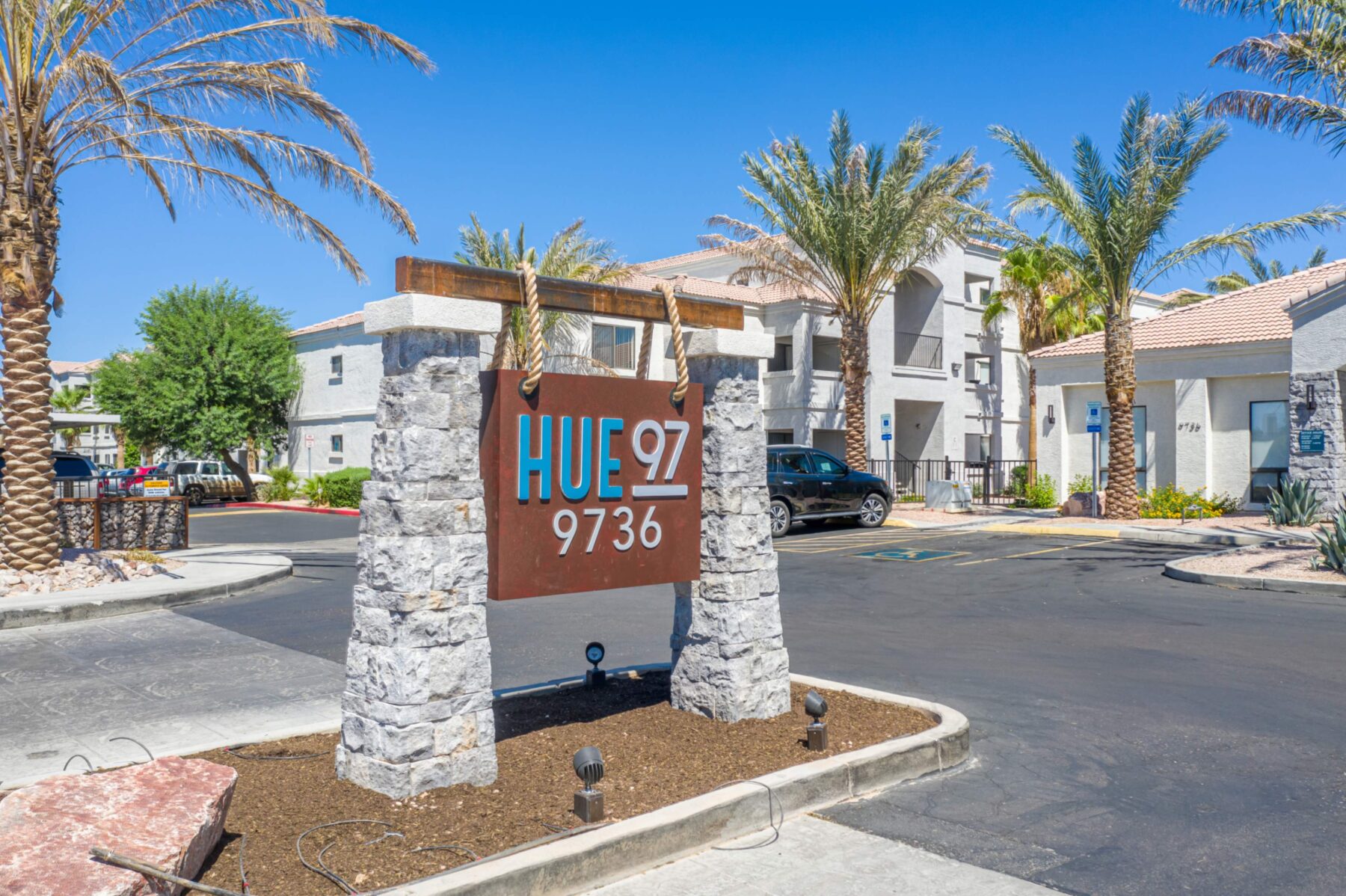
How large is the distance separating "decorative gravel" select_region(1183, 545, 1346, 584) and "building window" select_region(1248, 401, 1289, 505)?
8.05 metres

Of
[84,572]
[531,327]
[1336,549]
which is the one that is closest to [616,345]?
[84,572]

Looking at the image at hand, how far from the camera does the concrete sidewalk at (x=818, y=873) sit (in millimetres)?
4191

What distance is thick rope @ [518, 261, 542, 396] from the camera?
5.19m

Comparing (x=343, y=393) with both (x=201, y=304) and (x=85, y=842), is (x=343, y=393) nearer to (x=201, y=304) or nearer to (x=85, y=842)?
(x=201, y=304)

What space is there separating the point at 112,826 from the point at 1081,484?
26227 millimetres

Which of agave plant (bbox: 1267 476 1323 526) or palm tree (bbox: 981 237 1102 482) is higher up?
palm tree (bbox: 981 237 1102 482)

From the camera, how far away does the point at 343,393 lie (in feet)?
120

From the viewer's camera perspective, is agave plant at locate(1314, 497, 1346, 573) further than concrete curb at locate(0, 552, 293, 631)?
Yes

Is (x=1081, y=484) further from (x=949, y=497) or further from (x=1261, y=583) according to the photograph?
(x=1261, y=583)

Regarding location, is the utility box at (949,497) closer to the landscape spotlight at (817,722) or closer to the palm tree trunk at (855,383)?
the palm tree trunk at (855,383)

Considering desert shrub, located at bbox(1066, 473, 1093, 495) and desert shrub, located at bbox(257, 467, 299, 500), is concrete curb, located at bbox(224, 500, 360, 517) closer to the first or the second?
desert shrub, located at bbox(257, 467, 299, 500)

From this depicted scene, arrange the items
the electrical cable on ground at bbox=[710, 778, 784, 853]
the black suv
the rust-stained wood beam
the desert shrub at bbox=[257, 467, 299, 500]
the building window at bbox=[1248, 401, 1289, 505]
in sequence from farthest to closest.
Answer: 1. the desert shrub at bbox=[257, 467, 299, 500]
2. the building window at bbox=[1248, 401, 1289, 505]
3. the black suv
4. the rust-stained wood beam
5. the electrical cable on ground at bbox=[710, 778, 784, 853]

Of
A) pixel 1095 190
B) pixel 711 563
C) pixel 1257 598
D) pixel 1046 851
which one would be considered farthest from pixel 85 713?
pixel 1095 190

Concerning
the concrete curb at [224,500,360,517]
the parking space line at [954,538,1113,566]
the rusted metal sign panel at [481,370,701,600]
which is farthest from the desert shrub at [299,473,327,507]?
the rusted metal sign panel at [481,370,701,600]
